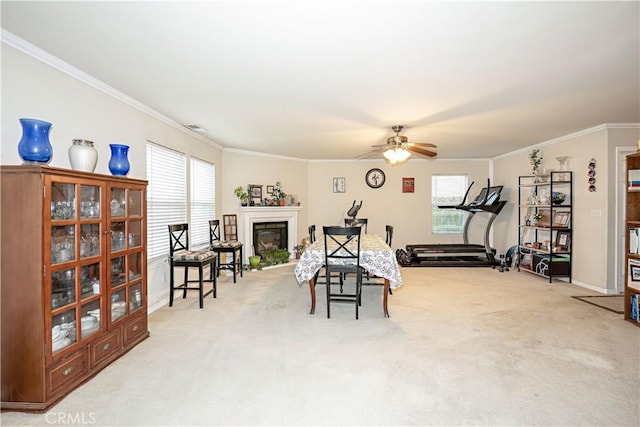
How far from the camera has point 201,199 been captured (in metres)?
5.33

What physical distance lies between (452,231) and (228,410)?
686 cm

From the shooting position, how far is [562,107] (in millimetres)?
3586

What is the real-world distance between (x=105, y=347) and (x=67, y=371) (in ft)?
1.13

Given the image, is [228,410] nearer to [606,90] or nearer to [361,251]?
[361,251]

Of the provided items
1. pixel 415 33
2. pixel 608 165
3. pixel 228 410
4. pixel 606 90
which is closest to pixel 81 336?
pixel 228 410

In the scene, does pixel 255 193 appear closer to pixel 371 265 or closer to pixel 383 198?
pixel 383 198

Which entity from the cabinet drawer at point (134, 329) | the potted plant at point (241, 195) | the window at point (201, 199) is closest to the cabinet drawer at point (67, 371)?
the cabinet drawer at point (134, 329)

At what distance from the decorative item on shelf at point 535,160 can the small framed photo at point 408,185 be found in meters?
2.42

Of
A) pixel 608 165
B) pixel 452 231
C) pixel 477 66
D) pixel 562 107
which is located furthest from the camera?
pixel 452 231

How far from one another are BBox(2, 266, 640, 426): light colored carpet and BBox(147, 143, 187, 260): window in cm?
91

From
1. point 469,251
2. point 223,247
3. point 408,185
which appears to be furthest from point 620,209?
point 223,247

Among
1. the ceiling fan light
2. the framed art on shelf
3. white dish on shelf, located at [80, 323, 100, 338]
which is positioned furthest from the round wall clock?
white dish on shelf, located at [80, 323, 100, 338]

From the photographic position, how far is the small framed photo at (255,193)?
6.44 meters

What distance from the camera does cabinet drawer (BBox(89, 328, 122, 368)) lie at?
2.32 metres
